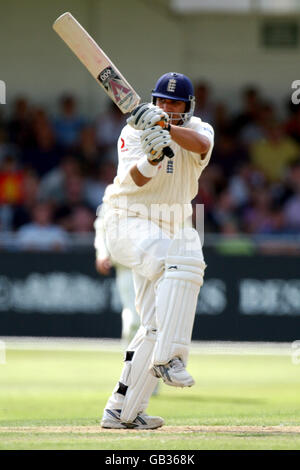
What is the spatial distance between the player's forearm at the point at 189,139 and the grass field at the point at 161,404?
1.55m

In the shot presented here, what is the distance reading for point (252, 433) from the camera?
18.2 ft

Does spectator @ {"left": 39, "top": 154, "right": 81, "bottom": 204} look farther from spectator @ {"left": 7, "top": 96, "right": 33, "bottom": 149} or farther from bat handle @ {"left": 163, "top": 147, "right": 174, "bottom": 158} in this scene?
bat handle @ {"left": 163, "top": 147, "right": 174, "bottom": 158}

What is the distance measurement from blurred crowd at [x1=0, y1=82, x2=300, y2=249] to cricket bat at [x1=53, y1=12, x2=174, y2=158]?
7208 millimetres

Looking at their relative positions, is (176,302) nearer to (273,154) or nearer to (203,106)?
(273,154)

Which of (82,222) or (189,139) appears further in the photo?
(82,222)

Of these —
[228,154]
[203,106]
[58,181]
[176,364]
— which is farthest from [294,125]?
[176,364]

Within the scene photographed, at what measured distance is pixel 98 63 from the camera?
5.77 metres

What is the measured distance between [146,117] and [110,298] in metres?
7.69

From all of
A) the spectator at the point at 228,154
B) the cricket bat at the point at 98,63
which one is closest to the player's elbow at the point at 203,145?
the cricket bat at the point at 98,63

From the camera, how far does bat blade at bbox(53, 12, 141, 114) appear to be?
5.73 m

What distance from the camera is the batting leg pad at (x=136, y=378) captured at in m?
5.74

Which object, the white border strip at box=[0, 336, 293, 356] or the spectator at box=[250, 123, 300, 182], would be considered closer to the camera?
the white border strip at box=[0, 336, 293, 356]

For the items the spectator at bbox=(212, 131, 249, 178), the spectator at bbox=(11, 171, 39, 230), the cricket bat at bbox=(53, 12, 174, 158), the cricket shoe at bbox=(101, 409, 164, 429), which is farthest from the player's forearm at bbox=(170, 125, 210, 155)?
the spectator at bbox=(212, 131, 249, 178)

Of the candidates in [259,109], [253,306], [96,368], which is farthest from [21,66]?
[96,368]
